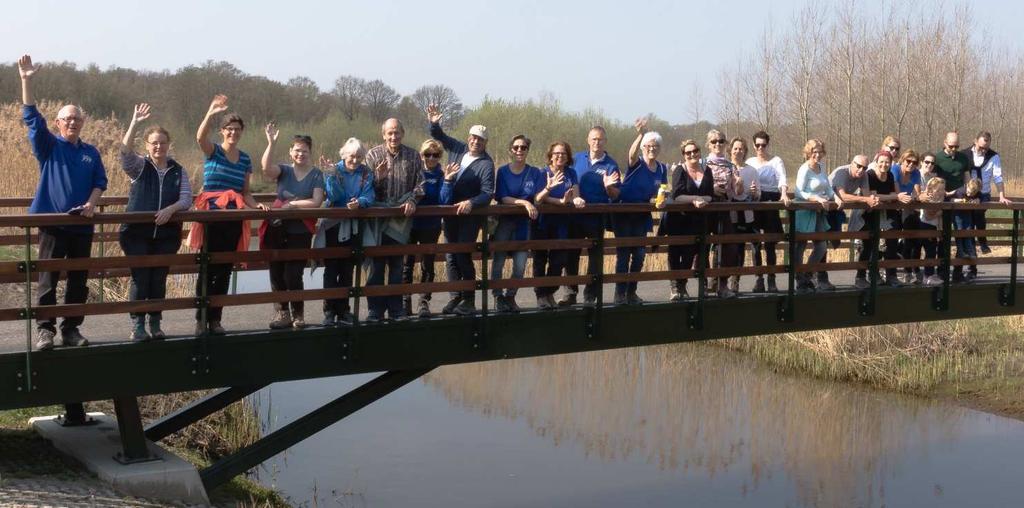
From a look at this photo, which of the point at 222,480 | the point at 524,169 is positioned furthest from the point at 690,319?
the point at 222,480

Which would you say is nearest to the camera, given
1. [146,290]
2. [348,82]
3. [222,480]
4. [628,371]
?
[146,290]

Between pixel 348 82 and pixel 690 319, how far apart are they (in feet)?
193

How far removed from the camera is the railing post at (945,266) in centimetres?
1127

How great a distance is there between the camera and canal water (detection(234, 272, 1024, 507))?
11688 millimetres

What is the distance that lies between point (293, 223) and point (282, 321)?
68 centimetres

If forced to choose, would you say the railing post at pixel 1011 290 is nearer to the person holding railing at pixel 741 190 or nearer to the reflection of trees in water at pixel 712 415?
the reflection of trees in water at pixel 712 415

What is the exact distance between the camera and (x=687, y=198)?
9.61m

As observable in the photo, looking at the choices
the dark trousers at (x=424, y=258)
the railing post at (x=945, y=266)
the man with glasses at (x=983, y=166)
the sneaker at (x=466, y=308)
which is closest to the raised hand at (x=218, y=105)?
the dark trousers at (x=424, y=258)

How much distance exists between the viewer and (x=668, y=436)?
45.1 feet

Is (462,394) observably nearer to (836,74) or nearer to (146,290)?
(146,290)

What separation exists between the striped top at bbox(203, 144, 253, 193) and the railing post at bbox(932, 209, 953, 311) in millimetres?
6707

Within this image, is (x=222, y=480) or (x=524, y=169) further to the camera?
(x=524, y=169)

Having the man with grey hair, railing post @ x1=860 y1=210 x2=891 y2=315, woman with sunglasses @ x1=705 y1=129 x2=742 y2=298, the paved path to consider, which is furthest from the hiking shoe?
railing post @ x1=860 y1=210 x2=891 y2=315

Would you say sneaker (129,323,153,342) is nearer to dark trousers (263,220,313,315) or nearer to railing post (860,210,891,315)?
dark trousers (263,220,313,315)
